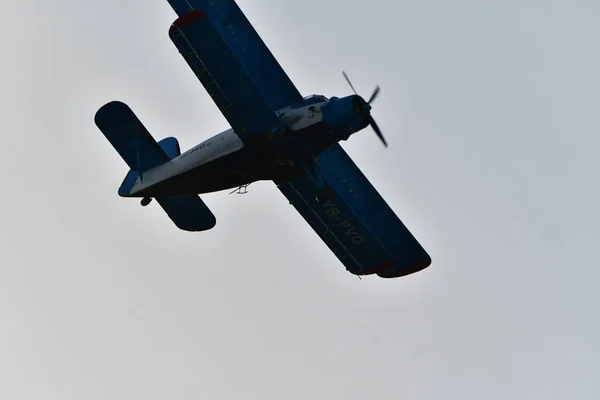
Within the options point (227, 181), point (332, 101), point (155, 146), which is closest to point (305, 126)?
point (332, 101)

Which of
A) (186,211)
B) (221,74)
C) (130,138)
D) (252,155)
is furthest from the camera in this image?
(186,211)

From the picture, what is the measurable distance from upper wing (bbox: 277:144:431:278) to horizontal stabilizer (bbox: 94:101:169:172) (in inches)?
150

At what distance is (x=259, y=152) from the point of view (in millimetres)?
30406

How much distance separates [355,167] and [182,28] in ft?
25.1

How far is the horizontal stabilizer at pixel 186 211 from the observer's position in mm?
33875

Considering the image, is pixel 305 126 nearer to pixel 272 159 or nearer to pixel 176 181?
pixel 272 159

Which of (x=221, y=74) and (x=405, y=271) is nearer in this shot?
(x=221, y=74)

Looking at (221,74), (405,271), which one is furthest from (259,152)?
(405,271)

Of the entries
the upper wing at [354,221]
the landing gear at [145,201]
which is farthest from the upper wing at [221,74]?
the landing gear at [145,201]

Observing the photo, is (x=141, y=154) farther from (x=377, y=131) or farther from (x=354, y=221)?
(x=377, y=131)

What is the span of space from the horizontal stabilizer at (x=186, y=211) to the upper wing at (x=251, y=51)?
4.41 m

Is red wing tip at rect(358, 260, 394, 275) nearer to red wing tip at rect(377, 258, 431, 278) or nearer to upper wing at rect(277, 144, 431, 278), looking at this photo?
upper wing at rect(277, 144, 431, 278)

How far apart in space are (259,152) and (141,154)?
14.1 feet

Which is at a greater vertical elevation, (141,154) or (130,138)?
(130,138)
